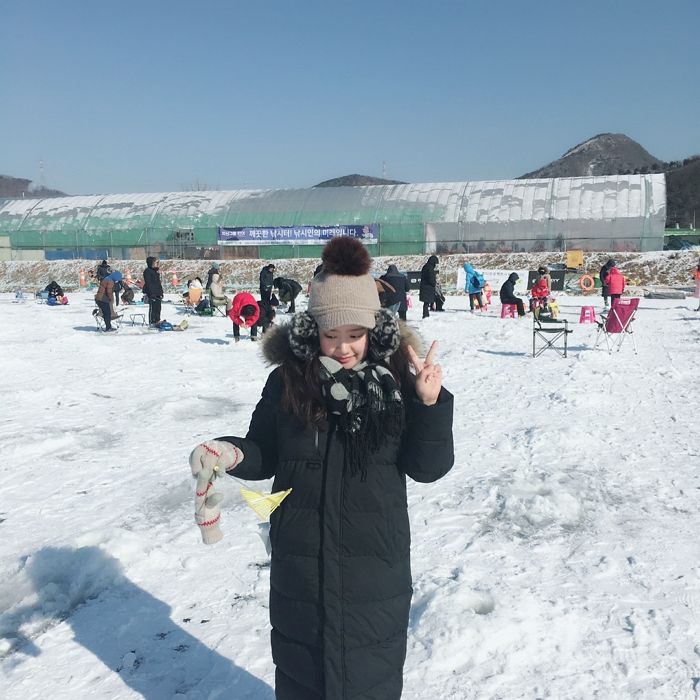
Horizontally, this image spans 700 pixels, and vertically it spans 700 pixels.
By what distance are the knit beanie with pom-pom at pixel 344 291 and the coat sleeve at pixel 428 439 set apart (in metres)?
0.33

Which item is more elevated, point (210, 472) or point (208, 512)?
point (210, 472)

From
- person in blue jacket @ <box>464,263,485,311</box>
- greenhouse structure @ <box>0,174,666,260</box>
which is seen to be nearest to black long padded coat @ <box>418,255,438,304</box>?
Result: person in blue jacket @ <box>464,263,485,311</box>

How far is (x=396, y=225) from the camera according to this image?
34.7m

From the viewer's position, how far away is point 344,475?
6.39ft

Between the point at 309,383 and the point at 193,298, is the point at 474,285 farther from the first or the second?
the point at 309,383

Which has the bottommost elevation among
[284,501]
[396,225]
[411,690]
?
[411,690]

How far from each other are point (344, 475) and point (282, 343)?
1.61 ft

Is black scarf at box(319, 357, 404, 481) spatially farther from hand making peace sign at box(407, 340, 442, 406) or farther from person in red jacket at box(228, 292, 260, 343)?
person in red jacket at box(228, 292, 260, 343)

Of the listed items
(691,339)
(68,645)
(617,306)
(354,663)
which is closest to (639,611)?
(354,663)

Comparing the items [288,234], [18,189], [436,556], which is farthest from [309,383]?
[18,189]

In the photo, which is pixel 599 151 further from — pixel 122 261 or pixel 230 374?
pixel 230 374

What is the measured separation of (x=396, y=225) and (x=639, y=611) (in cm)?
3258

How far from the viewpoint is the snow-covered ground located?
9.50ft

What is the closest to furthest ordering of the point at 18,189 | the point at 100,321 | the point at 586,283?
the point at 100,321
the point at 586,283
the point at 18,189
